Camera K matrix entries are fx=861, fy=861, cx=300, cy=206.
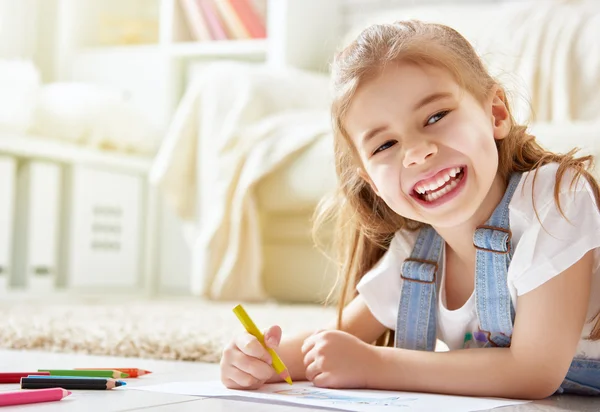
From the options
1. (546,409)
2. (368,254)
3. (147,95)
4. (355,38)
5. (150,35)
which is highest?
(150,35)

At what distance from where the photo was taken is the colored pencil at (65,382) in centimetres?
80

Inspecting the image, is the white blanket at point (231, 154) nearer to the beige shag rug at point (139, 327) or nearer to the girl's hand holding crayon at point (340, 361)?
the beige shag rug at point (139, 327)

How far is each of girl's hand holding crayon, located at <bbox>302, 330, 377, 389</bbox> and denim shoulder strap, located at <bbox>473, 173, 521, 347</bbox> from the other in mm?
122

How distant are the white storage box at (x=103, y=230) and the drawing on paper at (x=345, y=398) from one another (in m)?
2.11

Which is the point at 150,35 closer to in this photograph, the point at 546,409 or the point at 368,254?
the point at 368,254

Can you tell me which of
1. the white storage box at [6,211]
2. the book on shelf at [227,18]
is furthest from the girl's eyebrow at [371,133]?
the book on shelf at [227,18]

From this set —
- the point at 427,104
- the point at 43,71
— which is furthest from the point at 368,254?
the point at 43,71

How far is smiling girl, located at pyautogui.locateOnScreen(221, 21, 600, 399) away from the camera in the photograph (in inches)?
31.9

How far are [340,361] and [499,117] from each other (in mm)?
309

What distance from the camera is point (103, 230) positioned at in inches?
116

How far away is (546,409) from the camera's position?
768 millimetres

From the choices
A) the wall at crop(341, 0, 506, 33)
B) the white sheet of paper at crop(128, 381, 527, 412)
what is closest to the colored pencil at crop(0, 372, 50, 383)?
the white sheet of paper at crop(128, 381, 527, 412)

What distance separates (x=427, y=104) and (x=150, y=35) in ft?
9.17

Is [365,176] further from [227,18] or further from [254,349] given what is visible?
[227,18]
